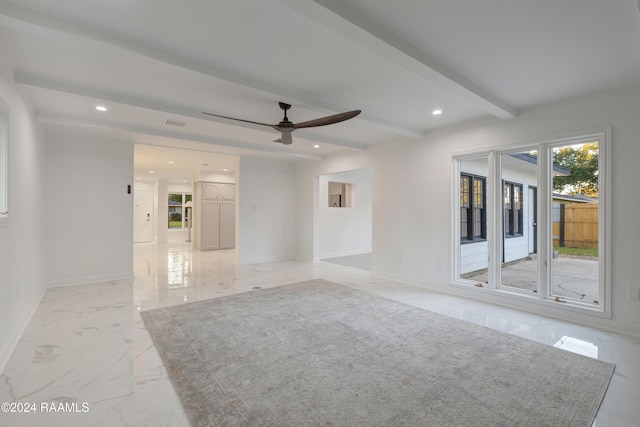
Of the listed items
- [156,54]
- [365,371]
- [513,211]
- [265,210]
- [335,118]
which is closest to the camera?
[365,371]

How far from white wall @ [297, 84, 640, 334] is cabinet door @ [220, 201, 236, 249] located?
3.49 m

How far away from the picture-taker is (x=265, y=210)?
7.49 meters

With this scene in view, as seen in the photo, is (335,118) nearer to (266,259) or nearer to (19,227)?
(19,227)

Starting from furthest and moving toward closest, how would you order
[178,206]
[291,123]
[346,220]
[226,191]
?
[178,206]
[226,191]
[346,220]
[291,123]

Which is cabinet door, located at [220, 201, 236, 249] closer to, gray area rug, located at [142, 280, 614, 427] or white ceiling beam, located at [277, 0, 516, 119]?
gray area rug, located at [142, 280, 614, 427]

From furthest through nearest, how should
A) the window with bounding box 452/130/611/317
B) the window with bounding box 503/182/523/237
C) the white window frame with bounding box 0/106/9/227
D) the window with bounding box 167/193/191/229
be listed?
the window with bounding box 167/193/191/229, the window with bounding box 503/182/523/237, the window with bounding box 452/130/611/317, the white window frame with bounding box 0/106/9/227

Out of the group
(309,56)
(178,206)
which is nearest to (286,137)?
(309,56)

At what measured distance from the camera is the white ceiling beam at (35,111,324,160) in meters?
4.09

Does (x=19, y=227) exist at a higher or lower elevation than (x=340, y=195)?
lower

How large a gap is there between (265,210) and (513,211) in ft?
18.0

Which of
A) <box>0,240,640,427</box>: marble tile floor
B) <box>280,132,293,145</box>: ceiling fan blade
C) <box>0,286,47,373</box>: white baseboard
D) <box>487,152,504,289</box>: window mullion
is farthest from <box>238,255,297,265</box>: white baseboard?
<box>487,152,504,289</box>: window mullion

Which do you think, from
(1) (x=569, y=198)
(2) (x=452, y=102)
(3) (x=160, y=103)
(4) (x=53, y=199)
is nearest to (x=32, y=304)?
(4) (x=53, y=199)

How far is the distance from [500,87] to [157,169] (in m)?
8.77

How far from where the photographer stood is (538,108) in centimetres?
377
